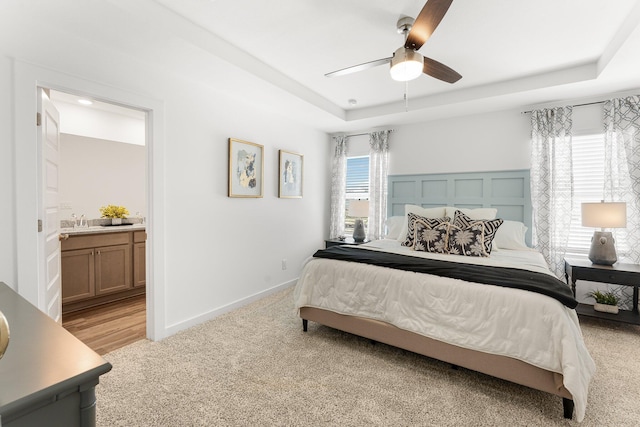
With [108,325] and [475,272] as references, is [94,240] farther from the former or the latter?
[475,272]

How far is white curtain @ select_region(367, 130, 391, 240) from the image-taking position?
4598mm

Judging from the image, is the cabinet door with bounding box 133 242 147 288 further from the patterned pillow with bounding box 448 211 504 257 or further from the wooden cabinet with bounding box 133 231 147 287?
the patterned pillow with bounding box 448 211 504 257

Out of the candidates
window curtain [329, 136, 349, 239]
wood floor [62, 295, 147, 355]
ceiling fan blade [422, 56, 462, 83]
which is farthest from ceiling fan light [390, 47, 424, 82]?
wood floor [62, 295, 147, 355]

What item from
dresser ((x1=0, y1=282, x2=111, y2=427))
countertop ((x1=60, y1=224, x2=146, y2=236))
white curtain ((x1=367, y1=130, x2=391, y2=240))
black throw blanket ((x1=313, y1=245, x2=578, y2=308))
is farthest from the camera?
white curtain ((x1=367, y1=130, x2=391, y2=240))

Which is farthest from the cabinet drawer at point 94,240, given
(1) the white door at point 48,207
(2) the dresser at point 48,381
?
(2) the dresser at point 48,381

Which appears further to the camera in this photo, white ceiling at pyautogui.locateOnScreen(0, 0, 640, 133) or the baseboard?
the baseboard

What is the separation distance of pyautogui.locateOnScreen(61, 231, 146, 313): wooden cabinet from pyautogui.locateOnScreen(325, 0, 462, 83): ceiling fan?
3319 millimetres

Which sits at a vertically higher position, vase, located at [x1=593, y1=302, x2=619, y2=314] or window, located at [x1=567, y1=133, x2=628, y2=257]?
window, located at [x1=567, y1=133, x2=628, y2=257]

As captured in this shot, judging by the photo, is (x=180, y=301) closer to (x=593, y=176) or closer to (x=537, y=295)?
(x=537, y=295)

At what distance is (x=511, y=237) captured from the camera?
3.41 meters

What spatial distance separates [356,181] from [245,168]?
2053 millimetres

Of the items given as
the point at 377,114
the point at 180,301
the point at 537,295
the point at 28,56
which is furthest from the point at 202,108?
the point at 537,295

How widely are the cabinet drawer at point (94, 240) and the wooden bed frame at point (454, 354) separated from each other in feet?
8.43

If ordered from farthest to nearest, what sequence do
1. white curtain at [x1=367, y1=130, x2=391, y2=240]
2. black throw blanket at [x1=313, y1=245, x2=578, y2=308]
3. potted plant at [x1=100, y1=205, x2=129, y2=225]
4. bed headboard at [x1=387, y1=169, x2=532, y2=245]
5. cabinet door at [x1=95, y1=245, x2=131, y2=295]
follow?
1. white curtain at [x1=367, y1=130, x2=391, y2=240]
2. potted plant at [x1=100, y1=205, x2=129, y2=225]
3. bed headboard at [x1=387, y1=169, x2=532, y2=245]
4. cabinet door at [x1=95, y1=245, x2=131, y2=295]
5. black throw blanket at [x1=313, y1=245, x2=578, y2=308]
